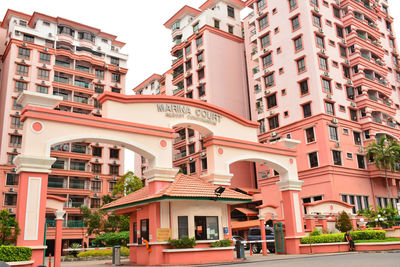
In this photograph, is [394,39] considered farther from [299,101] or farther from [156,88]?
[156,88]

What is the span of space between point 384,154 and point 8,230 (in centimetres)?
3456

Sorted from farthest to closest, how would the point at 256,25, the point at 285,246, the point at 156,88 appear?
the point at 156,88 → the point at 256,25 → the point at 285,246

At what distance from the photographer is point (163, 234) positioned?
17.9 meters

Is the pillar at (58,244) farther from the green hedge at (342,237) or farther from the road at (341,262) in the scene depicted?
the green hedge at (342,237)

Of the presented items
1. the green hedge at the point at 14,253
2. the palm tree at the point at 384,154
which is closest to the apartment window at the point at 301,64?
the palm tree at the point at 384,154

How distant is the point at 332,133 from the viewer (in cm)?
3859

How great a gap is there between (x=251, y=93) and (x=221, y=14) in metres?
13.7

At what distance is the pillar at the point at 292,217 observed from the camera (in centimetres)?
2386

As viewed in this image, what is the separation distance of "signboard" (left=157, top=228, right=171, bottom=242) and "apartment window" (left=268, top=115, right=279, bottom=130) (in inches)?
1099

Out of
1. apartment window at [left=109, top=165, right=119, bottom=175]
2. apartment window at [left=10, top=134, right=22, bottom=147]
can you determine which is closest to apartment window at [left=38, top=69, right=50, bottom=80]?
apartment window at [left=10, top=134, right=22, bottom=147]

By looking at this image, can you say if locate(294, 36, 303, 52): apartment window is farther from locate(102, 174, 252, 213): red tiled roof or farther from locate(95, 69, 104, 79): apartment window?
locate(95, 69, 104, 79): apartment window

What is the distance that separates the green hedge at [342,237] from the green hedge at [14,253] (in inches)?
638

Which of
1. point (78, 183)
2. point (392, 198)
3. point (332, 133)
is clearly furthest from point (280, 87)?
point (78, 183)

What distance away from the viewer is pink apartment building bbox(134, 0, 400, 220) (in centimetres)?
3869
